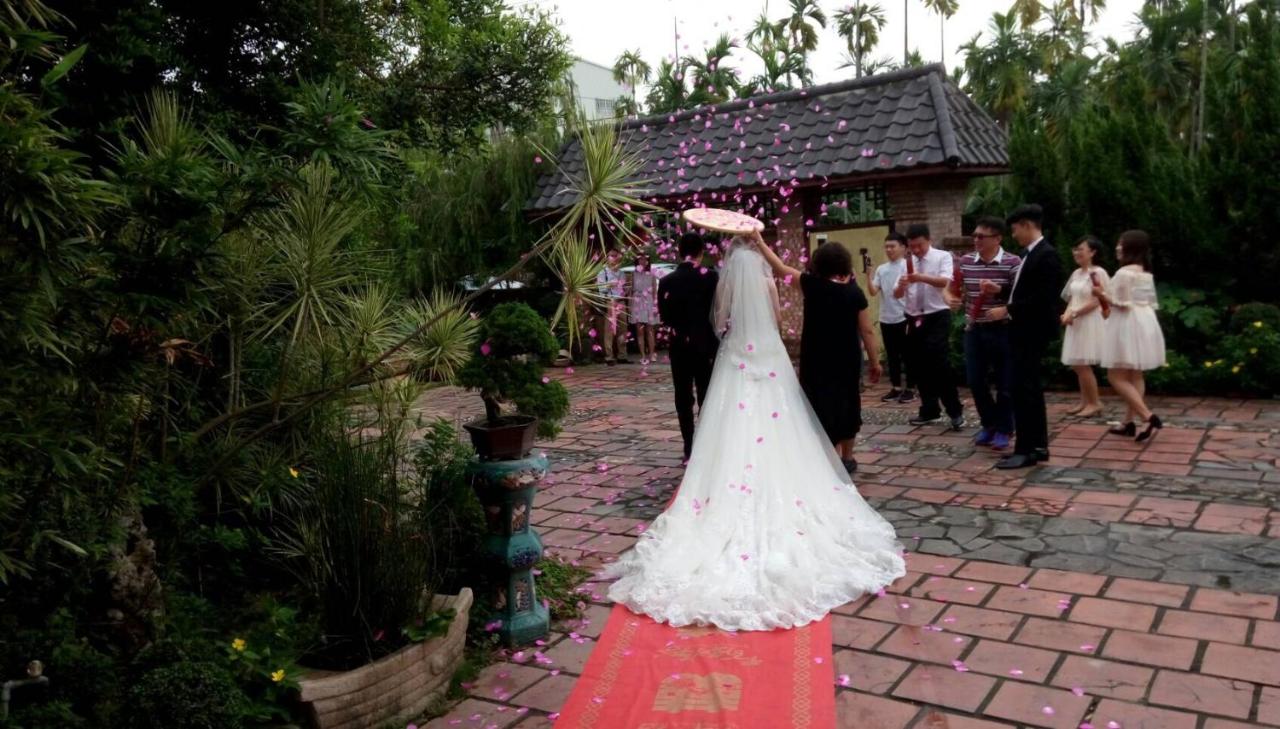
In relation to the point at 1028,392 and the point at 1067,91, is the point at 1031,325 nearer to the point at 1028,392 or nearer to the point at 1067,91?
the point at 1028,392

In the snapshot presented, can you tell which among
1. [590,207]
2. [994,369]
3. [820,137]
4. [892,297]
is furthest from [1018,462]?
[820,137]

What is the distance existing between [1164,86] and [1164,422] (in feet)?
86.9

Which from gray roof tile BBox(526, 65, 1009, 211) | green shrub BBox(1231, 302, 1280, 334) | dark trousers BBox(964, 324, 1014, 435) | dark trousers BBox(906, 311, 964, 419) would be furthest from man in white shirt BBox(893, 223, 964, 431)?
green shrub BBox(1231, 302, 1280, 334)

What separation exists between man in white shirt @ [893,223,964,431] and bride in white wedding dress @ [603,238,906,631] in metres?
2.15

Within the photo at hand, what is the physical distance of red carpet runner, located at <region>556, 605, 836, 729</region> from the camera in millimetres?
3592

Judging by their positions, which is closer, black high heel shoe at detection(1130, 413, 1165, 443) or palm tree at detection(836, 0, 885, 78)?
black high heel shoe at detection(1130, 413, 1165, 443)

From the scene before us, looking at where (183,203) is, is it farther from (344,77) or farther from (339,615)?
(344,77)

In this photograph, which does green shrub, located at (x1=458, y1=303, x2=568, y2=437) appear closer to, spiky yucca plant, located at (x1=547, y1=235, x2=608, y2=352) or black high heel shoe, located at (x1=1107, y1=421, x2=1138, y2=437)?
spiky yucca plant, located at (x1=547, y1=235, x2=608, y2=352)

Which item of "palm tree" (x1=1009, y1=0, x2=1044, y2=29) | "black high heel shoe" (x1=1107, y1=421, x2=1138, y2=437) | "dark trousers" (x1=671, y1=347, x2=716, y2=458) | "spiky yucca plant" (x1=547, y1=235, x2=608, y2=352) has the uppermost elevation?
"palm tree" (x1=1009, y1=0, x2=1044, y2=29)

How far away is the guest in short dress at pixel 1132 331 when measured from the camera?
7.75 metres

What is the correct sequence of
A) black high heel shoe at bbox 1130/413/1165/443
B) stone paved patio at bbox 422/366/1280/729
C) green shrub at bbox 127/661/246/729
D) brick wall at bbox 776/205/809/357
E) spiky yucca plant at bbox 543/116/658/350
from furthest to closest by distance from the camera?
brick wall at bbox 776/205/809/357
black high heel shoe at bbox 1130/413/1165/443
spiky yucca plant at bbox 543/116/658/350
stone paved patio at bbox 422/366/1280/729
green shrub at bbox 127/661/246/729

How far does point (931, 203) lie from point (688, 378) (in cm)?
603

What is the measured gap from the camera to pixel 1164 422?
338 inches

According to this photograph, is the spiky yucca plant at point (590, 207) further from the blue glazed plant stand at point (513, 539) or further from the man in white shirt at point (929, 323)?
the man in white shirt at point (929, 323)
